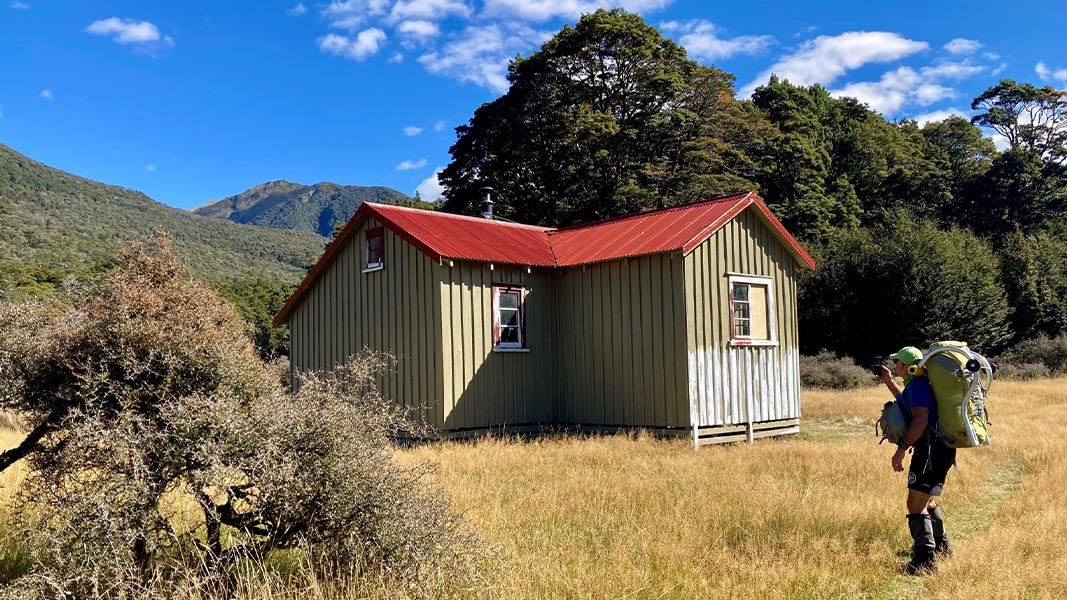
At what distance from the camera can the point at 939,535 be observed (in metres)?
6.57

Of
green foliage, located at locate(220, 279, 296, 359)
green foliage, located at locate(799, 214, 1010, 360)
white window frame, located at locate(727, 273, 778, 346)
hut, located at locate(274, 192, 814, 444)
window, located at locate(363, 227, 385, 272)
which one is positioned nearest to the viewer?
hut, located at locate(274, 192, 814, 444)

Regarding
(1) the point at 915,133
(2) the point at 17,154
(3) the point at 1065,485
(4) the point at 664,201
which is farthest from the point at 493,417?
(2) the point at 17,154

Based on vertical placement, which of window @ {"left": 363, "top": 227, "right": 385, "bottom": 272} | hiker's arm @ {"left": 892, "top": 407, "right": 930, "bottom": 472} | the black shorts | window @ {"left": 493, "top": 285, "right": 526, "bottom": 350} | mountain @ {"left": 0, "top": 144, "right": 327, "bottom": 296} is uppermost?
mountain @ {"left": 0, "top": 144, "right": 327, "bottom": 296}

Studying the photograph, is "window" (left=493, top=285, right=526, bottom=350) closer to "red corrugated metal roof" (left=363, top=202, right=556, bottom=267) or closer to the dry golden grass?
"red corrugated metal roof" (left=363, top=202, right=556, bottom=267)

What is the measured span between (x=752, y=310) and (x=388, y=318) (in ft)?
23.3

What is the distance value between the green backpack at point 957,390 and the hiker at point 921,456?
0.08 m

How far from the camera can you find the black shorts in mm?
6176

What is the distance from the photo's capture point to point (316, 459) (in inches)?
199

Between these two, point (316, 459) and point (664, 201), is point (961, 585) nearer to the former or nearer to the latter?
point (316, 459)

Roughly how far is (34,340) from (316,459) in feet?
6.57

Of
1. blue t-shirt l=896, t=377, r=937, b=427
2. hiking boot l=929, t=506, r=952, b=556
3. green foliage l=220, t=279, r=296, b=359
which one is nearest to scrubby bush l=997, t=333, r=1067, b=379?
hiking boot l=929, t=506, r=952, b=556

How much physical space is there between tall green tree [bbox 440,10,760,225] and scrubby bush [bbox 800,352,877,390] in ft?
28.2

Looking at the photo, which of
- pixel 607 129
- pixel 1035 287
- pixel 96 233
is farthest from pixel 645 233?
pixel 96 233

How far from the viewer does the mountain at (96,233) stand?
35.7 metres
